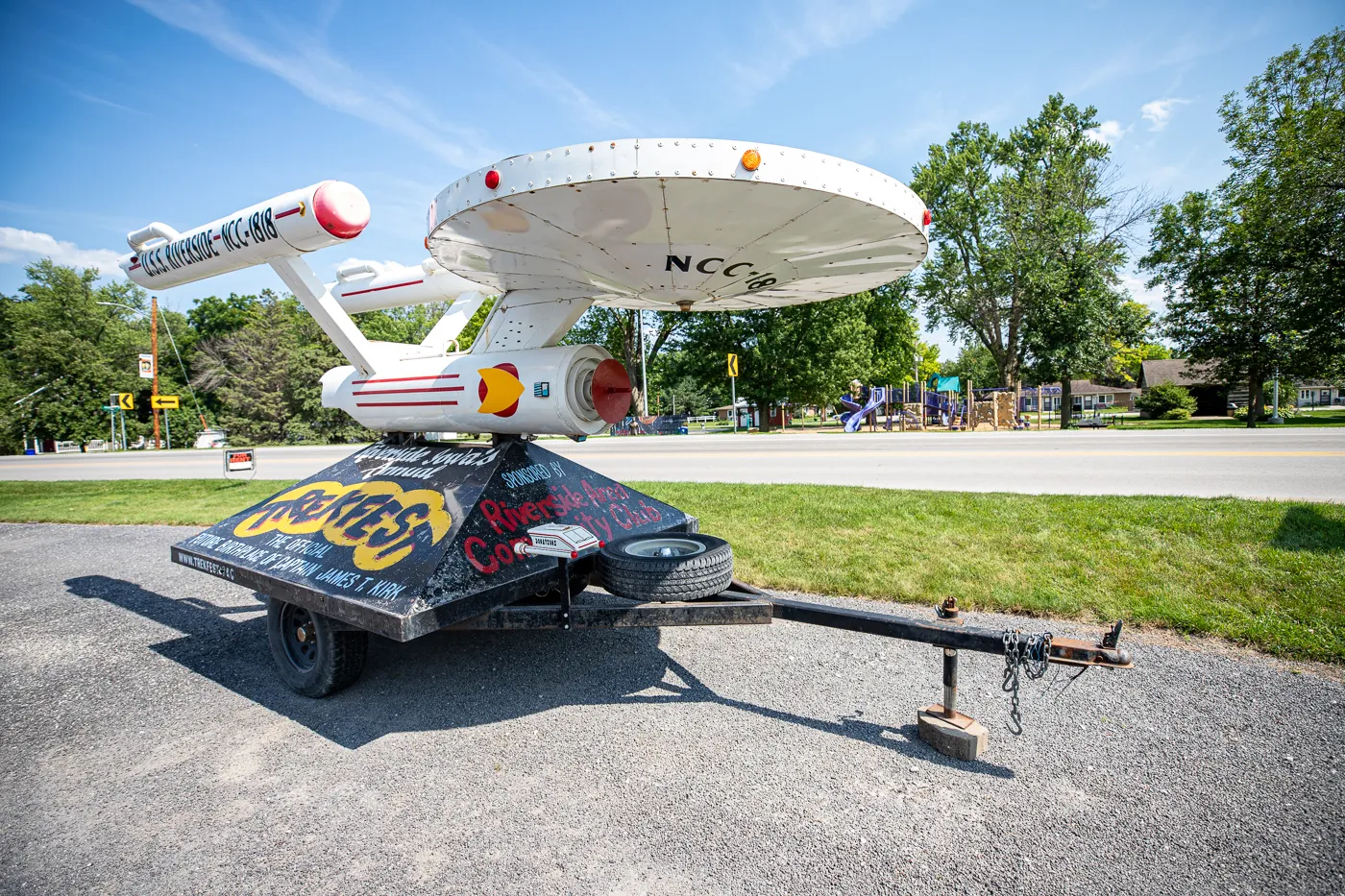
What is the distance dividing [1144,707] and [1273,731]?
20.1 inches

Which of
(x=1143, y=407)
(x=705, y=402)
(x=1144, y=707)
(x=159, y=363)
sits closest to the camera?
(x=1144, y=707)

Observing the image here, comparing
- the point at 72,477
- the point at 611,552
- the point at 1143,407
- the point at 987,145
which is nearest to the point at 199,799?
the point at 611,552

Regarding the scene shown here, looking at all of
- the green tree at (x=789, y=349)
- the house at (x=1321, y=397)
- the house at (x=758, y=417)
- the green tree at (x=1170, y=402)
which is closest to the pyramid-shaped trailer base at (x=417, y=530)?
the green tree at (x=789, y=349)

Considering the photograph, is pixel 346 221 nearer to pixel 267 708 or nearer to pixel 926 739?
pixel 267 708

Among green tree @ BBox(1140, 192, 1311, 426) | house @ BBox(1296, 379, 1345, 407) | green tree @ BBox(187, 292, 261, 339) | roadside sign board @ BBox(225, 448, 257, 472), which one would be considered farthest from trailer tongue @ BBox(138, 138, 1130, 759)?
house @ BBox(1296, 379, 1345, 407)

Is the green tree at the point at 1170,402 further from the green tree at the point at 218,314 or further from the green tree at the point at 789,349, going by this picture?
the green tree at the point at 218,314

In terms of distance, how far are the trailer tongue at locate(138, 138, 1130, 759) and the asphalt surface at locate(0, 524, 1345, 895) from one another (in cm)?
44

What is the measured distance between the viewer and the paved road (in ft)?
30.0

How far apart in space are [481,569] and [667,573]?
1023 millimetres

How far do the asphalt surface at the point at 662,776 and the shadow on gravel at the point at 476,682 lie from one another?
22mm

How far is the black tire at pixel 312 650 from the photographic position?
365 centimetres

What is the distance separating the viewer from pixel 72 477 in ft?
61.7

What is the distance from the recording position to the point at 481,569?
3.34 meters

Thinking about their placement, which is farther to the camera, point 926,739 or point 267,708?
point 267,708
